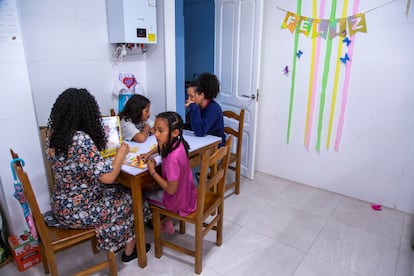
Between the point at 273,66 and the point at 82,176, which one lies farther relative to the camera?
the point at 273,66

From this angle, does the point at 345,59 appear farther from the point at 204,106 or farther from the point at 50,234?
the point at 50,234

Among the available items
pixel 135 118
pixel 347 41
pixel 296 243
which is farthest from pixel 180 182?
pixel 347 41

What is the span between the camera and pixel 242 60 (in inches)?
115

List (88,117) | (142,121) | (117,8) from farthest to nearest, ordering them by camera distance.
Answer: (117,8) → (142,121) → (88,117)

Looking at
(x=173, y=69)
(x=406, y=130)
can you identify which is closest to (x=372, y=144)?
(x=406, y=130)

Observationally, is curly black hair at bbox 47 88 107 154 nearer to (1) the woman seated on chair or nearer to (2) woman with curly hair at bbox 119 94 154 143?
(2) woman with curly hair at bbox 119 94 154 143

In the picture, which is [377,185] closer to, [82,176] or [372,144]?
[372,144]

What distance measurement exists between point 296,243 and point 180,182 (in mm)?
1061

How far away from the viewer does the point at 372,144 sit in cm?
259

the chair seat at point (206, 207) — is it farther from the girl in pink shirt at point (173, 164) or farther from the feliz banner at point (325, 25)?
the feliz banner at point (325, 25)

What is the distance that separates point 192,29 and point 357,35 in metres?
2.79

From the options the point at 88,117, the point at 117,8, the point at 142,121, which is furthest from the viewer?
the point at 117,8

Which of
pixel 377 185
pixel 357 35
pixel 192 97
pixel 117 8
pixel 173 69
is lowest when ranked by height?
pixel 377 185

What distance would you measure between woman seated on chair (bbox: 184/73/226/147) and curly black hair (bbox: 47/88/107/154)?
Result: 2.96ft
